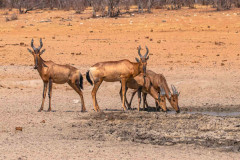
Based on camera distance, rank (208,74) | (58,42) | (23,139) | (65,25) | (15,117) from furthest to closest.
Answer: (65,25) < (58,42) < (208,74) < (15,117) < (23,139)

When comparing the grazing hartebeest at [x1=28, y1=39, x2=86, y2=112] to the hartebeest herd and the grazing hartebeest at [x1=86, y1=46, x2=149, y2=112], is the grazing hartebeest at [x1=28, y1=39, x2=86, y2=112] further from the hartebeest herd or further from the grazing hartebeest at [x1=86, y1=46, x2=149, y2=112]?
the grazing hartebeest at [x1=86, y1=46, x2=149, y2=112]

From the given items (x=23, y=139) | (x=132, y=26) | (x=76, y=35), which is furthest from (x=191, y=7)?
(x=23, y=139)

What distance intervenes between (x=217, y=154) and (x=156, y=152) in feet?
3.38

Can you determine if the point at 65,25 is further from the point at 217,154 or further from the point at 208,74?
the point at 217,154

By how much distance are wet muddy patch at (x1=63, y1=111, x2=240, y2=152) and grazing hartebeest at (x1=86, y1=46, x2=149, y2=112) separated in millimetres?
994

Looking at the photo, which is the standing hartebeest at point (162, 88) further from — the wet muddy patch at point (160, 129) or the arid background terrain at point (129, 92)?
the wet muddy patch at point (160, 129)

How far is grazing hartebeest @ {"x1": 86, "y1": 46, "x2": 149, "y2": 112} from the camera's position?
1477 centimetres

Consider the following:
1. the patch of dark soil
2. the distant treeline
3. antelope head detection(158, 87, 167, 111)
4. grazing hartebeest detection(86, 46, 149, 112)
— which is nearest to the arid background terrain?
the patch of dark soil

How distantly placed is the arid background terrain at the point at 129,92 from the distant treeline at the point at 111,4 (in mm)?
1399

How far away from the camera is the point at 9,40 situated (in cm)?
2723

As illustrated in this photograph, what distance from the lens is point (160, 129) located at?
1188 centimetres

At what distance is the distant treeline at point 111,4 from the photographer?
35594 millimetres

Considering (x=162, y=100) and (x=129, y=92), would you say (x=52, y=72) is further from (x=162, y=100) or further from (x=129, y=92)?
(x=129, y=92)

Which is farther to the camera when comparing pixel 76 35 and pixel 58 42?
pixel 76 35
